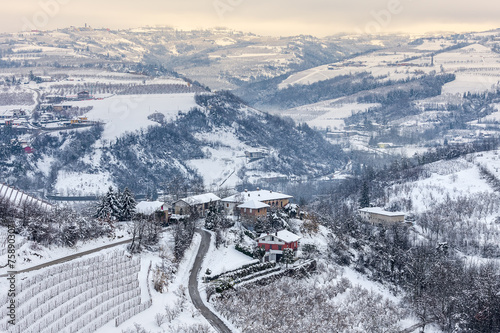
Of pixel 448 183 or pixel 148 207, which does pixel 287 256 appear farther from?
pixel 448 183

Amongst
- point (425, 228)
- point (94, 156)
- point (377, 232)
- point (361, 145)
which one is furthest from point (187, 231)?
point (361, 145)

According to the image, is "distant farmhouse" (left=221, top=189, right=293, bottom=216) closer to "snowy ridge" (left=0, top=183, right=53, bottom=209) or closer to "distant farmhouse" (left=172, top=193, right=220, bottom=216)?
"distant farmhouse" (left=172, top=193, right=220, bottom=216)

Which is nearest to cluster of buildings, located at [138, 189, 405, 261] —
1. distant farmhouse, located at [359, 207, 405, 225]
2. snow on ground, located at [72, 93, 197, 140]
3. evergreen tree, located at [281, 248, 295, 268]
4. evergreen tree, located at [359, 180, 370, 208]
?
distant farmhouse, located at [359, 207, 405, 225]

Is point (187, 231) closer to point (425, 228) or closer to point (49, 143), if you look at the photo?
point (425, 228)

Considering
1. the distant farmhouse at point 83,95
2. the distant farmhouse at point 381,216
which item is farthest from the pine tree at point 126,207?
the distant farmhouse at point 83,95

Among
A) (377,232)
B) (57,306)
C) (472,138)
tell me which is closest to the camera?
(57,306)

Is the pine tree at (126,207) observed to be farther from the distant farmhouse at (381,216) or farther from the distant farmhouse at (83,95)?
the distant farmhouse at (83,95)

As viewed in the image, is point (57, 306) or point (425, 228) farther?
point (425, 228)
